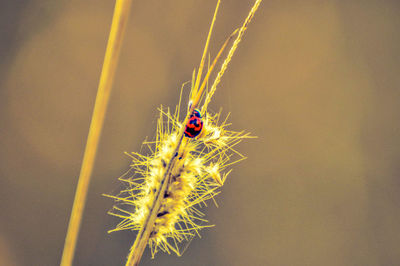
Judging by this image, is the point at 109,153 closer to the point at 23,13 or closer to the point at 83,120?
the point at 83,120

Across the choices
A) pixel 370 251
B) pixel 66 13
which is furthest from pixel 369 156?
pixel 66 13

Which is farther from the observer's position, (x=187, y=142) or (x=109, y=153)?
(x=109, y=153)

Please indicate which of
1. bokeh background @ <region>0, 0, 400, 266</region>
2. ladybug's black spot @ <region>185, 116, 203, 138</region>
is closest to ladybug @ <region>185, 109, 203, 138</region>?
ladybug's black spot @ <region>185, 116, 203, 138</region>

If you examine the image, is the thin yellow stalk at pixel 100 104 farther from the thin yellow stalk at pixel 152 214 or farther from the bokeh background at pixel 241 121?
the bokeh background at pixel 241 121

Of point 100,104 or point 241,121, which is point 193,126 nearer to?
point 100,104

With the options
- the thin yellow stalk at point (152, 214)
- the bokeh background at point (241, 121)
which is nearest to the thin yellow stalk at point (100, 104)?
the thin yellow stalk at point (152, 214)

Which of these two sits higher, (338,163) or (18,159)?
(18,159)
